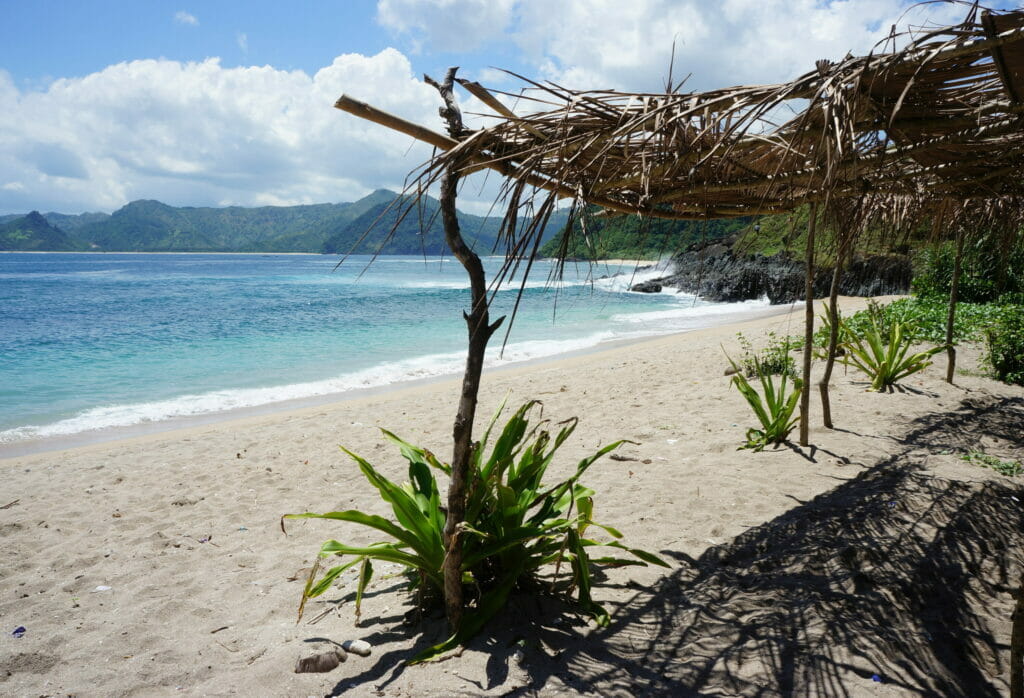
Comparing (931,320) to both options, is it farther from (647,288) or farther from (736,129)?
(647,288)

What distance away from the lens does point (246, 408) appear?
8.38 m

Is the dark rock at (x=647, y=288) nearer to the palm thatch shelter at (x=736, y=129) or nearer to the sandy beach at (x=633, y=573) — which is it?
the sandy beach at (x=633, y=573)

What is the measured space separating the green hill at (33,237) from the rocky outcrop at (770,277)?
498ft

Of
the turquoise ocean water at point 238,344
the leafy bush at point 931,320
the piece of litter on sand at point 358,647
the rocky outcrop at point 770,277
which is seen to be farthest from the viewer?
the rocky outcrop at point 770,277

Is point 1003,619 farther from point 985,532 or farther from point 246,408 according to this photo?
point 246,408

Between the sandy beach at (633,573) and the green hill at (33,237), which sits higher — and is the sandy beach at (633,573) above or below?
below

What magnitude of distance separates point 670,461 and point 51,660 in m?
3.66

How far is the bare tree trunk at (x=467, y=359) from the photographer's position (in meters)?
2.05

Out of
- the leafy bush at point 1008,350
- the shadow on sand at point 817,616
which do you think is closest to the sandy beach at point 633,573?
the shadow on sand at point 817,616

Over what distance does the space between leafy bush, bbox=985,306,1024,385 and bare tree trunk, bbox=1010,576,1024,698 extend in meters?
5.46

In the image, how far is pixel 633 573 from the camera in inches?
109

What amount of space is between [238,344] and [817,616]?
14.9 meters

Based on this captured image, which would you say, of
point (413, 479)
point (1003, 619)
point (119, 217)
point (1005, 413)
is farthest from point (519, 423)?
point (119, 217)

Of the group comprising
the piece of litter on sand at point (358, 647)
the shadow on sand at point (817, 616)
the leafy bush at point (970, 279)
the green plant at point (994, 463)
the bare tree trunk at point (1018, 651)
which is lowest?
the piece of litter on sand at point (358, 647)
